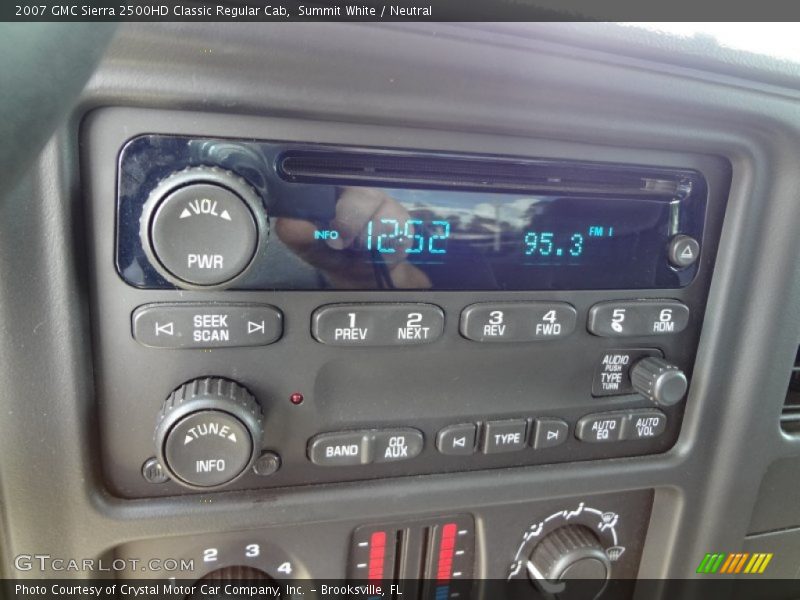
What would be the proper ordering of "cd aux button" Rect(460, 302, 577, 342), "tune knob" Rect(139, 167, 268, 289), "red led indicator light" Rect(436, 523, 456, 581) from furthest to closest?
"red led indicator light" Rect(436, 523, 456, 581)
"cd aux button" Rect(460, 302, 577, 342)
"tune knob" Rect(139, 167, 268, 289)

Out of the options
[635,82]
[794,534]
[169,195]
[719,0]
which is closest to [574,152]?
[635,82]

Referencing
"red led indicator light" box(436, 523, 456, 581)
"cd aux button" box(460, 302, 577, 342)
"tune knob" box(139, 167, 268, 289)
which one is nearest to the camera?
"tune knob" box(139, 167, 268, 289)

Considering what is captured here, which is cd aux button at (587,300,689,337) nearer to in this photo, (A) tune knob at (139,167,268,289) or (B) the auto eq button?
(B) the auto eq button

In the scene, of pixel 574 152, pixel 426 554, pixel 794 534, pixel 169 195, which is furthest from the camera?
pixel 794 534

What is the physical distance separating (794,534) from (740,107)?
637 millimetres

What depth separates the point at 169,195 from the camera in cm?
52

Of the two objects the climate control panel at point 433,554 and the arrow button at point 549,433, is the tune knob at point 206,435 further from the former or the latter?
the arrow button at point 549,433

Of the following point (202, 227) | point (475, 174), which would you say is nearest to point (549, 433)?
point (475, 174)

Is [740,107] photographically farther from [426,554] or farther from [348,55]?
[426,554]

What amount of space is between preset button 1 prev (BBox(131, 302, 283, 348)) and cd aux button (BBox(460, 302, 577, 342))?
204mm

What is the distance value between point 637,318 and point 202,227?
0.49m

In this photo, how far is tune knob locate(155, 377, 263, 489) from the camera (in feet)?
1.85

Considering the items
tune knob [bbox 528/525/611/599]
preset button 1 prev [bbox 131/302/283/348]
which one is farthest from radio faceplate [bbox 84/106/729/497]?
tune knob [bbox 528/525/611/599]

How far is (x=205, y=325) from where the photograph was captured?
57 centimetres
